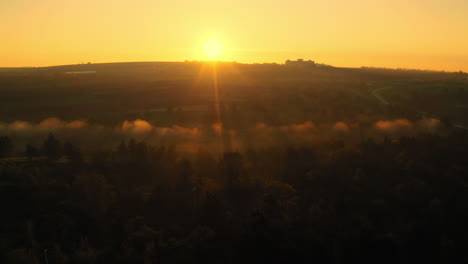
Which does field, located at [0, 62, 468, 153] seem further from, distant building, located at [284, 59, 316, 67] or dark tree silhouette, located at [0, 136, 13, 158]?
distant building, located at [284, 59, 316, 67]

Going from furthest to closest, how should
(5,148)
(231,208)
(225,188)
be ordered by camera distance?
(5,148) → (225,188) → (231,208)

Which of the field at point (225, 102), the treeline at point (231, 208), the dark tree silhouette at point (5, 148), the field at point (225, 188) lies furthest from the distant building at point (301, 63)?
the dark tree silhouette at point (5, 148)

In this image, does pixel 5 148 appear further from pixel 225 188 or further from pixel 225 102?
pixel 225 102

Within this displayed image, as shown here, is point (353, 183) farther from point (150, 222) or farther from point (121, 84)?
point (121, 84)

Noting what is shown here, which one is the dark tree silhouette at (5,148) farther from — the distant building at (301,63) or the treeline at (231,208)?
the distant building at (301,63)

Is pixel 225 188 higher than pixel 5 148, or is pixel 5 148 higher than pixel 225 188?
pixel 5 148

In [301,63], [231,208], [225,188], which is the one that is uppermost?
[301,63]

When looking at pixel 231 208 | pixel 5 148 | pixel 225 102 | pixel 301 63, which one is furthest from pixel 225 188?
pixel 301 63

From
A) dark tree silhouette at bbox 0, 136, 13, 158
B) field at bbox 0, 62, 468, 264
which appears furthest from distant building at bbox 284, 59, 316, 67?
dark tree silhouette at bbox 0, 136, 13, 158
